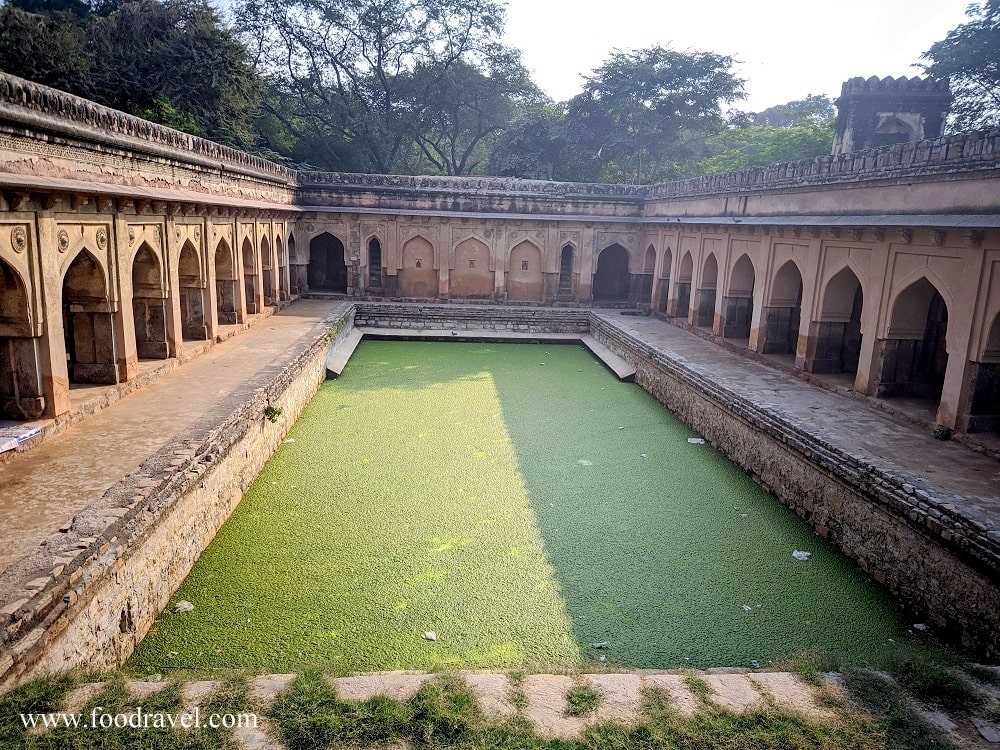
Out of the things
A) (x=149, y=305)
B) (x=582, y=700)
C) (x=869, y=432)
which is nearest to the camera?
(x=582, y=700)

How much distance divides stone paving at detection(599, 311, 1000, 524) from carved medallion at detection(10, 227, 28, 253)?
23.5 ft

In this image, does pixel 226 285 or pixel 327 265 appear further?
pixel 327 265

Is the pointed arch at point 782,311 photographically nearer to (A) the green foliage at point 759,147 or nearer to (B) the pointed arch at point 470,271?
(B) the pointed arch at point 470,271

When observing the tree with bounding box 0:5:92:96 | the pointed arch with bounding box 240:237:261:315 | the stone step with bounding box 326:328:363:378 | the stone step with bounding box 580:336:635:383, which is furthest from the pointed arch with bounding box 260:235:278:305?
the tree with bounding box 0:5:92:96

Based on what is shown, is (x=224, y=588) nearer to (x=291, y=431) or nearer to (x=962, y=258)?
(x=291, y=431)

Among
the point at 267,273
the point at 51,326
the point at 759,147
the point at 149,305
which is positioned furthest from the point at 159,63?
the point at 759,147

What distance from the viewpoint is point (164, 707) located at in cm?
331

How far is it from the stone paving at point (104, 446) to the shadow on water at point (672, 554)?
3.33 meters

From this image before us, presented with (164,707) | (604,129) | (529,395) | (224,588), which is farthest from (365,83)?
(164,707)

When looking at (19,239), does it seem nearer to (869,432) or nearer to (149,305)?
(149,305)

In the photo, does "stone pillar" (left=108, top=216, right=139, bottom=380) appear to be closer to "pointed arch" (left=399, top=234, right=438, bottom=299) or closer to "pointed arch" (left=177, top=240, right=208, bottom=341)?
"pointed arch" (left=177, top=240, right=208, bottom=341)

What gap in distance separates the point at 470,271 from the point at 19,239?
12.2 metres

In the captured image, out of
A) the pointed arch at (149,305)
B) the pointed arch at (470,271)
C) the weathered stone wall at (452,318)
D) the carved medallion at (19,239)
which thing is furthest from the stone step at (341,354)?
the carved medallion at (19,239)

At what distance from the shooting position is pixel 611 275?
19.6 m
